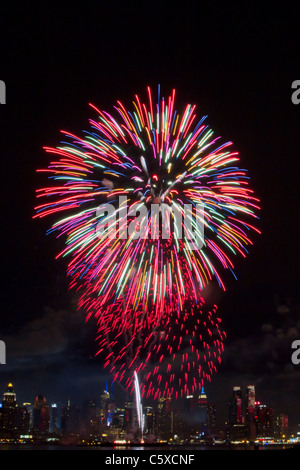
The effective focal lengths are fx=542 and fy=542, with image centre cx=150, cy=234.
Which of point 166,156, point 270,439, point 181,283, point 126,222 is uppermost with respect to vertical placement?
point 166,156
